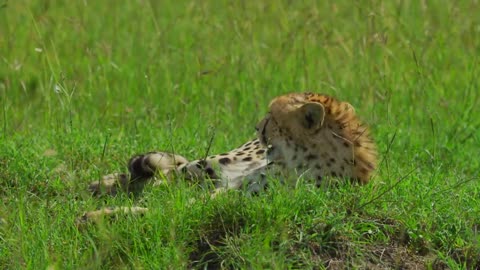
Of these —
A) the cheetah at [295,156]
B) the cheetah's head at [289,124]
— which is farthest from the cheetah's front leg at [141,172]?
the cheetah's head at [289,124]

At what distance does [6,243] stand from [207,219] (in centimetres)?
78

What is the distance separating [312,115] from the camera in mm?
5605

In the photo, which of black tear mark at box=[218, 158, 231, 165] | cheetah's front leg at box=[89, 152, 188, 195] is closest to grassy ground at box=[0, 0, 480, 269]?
cheetah's front leg at box=[89, 152, 188, 195]

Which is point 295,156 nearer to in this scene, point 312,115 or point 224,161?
point 312,115

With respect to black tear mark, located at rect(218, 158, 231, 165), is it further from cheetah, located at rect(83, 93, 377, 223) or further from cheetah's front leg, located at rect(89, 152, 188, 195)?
cheetah's front leg, located at rect(89, 152, 188, 195)

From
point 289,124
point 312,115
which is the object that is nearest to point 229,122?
point 289,124

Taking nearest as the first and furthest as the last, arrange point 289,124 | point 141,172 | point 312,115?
point 312,115, point 289,124, point 141,172

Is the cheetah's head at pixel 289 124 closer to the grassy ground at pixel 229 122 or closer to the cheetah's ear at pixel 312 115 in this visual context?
the cheetah's ear at pixel 312 115

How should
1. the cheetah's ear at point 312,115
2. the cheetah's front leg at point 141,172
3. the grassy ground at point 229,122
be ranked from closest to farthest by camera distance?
the grassy ground at point 229,122 → the cheetah's ear at point 312,115 → the cheetah's front leg at point 141,172

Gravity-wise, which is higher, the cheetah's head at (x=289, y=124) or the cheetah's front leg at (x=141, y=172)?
the cheetah's head at (x=289, y=124)

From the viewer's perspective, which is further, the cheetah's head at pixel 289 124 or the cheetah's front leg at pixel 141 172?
the cheetah's front leg at pixel 141 172

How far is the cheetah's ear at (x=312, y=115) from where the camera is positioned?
5566 mm

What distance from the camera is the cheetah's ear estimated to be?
18.3 feet

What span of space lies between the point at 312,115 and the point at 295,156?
0.68 ft
